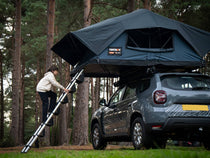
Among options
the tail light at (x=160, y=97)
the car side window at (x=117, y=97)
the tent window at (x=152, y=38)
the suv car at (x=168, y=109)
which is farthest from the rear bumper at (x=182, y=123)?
the tent window at (x=152, y=38)

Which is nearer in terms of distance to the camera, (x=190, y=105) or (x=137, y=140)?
(x=190, y=105)

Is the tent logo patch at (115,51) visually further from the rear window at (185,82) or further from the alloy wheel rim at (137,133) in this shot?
the alloy wheel rim at (137,133)

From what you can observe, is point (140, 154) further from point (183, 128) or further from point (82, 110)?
point (82, 110)

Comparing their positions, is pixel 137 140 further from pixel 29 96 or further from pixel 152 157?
pixel 29 96

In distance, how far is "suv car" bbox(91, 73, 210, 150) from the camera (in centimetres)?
732

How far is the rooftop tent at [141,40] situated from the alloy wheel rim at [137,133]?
6.27 ft

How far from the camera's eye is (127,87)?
930 cm

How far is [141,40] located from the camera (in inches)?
409

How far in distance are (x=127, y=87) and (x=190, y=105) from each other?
2.29 meters

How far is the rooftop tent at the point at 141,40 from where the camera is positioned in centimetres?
923

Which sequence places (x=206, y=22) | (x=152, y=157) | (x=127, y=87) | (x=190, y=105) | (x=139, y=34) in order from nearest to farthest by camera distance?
(x=152, y=157), (x=190, y=105), (x=127, y=87), (x=139, y=34), (x=206, y=22)

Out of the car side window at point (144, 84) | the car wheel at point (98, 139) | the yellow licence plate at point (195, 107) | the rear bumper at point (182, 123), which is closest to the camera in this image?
the rear bumper at point (182, 123)

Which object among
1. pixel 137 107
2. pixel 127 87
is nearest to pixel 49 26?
pixel 127 87

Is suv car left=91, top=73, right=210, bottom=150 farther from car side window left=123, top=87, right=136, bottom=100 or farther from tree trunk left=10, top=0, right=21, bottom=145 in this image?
tree trunk left=10, top=0, right=21, bottom=145
